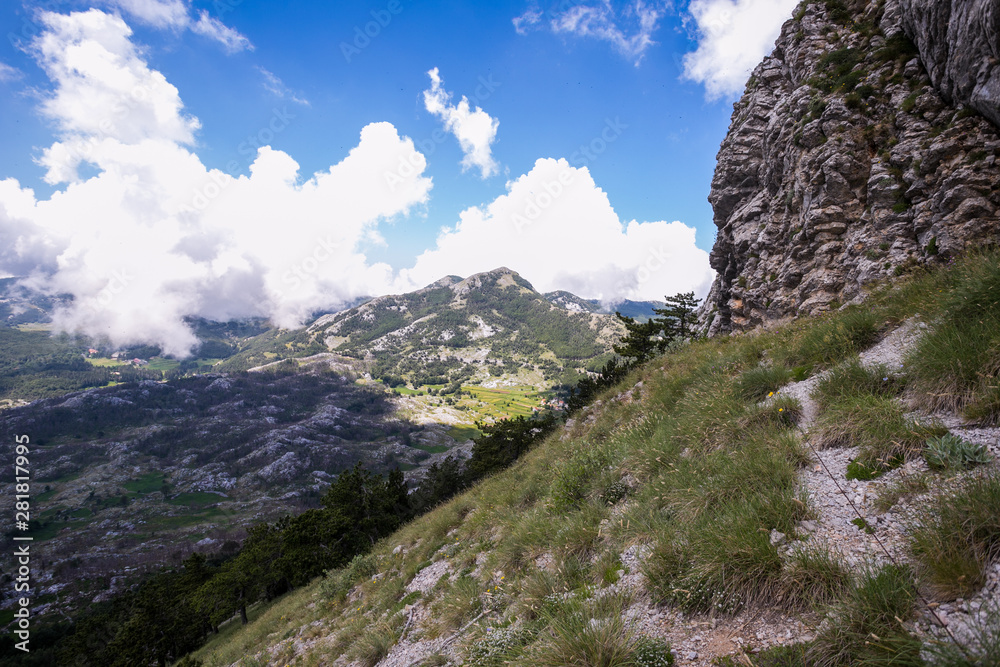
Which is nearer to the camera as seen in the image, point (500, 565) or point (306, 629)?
point (500, 565)

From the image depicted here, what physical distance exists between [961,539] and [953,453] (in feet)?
4.73

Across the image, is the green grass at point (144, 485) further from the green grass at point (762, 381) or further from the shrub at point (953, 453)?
the shrub at point (953, 453)

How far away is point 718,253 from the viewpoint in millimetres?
34156

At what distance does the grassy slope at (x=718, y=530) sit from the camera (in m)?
2.79

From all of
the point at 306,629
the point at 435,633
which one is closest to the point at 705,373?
the point at 435,633

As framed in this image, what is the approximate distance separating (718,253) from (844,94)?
16.0 m

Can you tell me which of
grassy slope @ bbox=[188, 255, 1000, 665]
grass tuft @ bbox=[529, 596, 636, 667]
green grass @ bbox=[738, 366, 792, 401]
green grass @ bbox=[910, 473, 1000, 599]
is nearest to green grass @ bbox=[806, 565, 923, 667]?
grassy slope @ bbox=[188, 255, 1000, 665]

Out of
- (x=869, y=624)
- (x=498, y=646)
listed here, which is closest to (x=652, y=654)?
(x=869, y=624)

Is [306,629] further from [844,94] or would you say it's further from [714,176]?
[714,176]

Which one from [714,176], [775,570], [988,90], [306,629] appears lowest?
[306,629]

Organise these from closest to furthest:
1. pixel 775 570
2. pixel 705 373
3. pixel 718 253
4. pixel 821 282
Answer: pixel 775 570
pixel 705 373
pixel 821 282
pixel 718 253

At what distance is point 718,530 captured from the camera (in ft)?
13.1

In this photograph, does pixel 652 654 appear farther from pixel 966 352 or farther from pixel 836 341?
pixel 836 341

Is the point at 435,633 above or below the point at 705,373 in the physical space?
below
